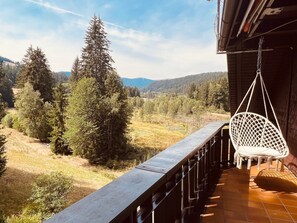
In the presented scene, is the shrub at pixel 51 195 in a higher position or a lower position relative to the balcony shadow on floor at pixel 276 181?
lower

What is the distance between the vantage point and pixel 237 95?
4297 millimetres

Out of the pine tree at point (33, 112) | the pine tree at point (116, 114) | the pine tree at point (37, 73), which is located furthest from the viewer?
the pine tree at point (37, 73)

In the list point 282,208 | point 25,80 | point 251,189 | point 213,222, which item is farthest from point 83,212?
point 25,80

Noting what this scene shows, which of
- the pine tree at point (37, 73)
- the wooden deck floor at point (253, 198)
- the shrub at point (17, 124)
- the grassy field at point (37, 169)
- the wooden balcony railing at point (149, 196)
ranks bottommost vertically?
the grassy field at point (37, 169)

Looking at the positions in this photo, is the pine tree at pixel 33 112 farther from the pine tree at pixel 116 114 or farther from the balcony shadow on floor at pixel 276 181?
the balcony shadow on floor at pixel 276 181

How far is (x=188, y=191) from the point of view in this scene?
1.77m

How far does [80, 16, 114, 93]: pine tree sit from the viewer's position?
18234 millimetres

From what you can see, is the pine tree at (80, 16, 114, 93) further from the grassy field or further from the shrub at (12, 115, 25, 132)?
the shrub at (12, 115, 25, 132)

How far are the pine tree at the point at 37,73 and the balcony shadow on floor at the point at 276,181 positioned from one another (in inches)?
841

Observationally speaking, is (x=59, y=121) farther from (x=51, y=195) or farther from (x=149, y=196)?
(x=149, y=196)

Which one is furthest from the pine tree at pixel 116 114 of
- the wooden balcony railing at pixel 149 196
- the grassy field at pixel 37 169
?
the wooden balcony railing at pixel 149 196

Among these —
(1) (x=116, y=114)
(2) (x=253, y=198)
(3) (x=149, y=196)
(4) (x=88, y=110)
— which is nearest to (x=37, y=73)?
(4) (x=88, y=110)

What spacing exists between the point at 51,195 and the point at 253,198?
858 centimetres

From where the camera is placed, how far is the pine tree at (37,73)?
21.1m
